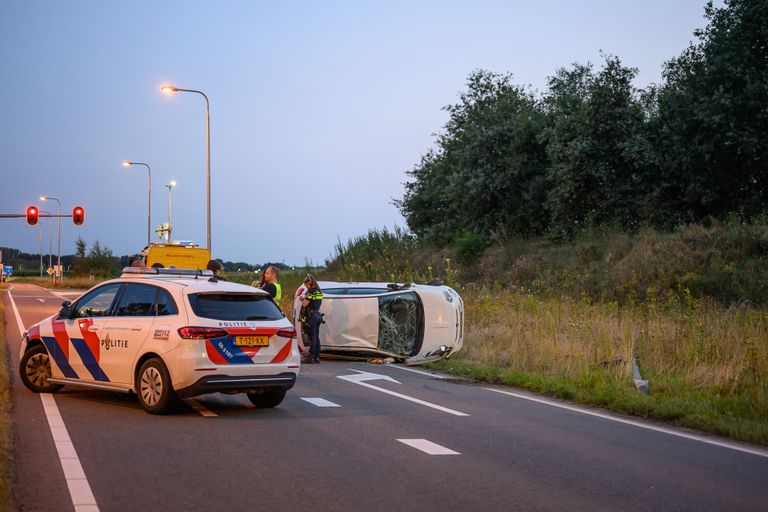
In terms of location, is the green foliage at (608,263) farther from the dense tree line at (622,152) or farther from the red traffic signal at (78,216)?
the red traffic signal at (78,216)

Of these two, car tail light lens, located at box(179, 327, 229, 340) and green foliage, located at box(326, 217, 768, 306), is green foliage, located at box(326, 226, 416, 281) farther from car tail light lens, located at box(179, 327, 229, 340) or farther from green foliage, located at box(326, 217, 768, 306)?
car tail light lens, located at box(179, 327, 229, 340)

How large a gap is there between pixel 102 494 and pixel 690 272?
2590 cm

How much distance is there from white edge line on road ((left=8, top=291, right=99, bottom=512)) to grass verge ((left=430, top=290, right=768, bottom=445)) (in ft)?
22.2

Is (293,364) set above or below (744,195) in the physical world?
below

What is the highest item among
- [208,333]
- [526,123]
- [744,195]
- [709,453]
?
[526,123]

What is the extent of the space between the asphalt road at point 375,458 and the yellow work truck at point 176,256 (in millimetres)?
17728

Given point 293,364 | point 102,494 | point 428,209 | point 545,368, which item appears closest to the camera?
point 102,494

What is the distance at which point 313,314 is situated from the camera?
18625 mm

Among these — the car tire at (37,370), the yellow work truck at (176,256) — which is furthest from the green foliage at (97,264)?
the car tire at (37,370)

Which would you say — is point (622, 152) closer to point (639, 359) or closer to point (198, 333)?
point (639, 359)

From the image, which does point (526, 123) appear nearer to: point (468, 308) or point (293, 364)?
point (468, 308)

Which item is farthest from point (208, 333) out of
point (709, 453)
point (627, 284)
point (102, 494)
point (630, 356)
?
point (627, 284)

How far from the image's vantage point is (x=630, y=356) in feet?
49.8

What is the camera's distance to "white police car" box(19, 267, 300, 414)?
37.0 ft
